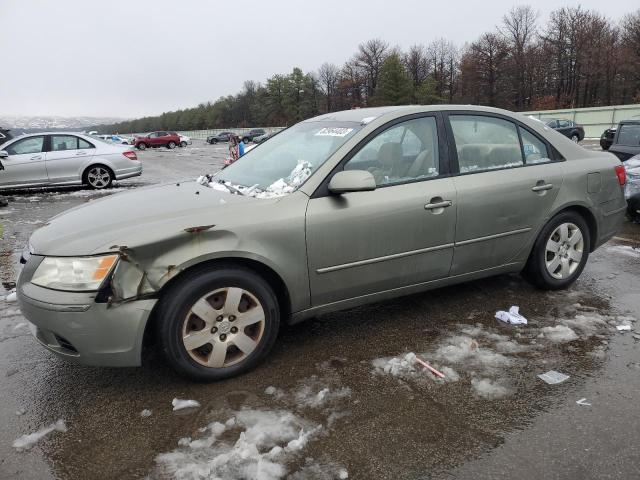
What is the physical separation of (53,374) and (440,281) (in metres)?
2.74

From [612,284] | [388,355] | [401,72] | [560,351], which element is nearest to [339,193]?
[388,355]

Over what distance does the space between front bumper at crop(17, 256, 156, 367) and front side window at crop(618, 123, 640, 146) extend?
35.1 ft

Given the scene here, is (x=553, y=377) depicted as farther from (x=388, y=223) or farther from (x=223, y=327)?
(x=223, y=327)

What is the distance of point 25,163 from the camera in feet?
38.7

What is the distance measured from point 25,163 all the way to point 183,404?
11.2 m

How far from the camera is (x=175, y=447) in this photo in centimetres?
246

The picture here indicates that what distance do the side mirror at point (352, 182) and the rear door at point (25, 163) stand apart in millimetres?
11065

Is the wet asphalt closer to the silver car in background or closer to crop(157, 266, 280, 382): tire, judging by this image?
crop(157, 266, 280, 382): tire

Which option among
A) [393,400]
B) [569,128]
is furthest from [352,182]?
[569,128]

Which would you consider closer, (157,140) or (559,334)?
(559,334)

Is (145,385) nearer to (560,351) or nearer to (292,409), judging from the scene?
(292,409)

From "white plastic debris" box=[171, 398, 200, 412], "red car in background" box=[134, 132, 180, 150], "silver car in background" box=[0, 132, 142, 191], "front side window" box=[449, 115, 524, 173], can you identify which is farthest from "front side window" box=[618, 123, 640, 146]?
"red car in background" box=[134, 132, 180, 150]

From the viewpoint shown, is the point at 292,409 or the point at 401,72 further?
the point at 401,72

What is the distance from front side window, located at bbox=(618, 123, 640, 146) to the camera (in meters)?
10.2
